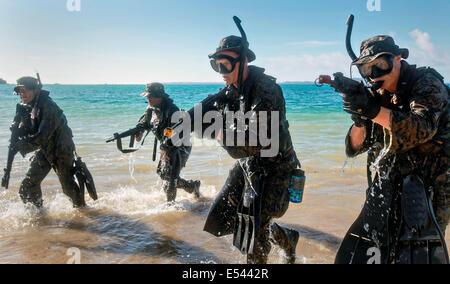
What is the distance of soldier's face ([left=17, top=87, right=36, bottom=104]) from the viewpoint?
5148 mm

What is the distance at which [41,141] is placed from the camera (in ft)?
17.2

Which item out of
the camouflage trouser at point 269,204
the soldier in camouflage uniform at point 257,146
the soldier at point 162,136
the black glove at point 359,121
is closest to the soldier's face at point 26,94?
the soldier at point 162,136

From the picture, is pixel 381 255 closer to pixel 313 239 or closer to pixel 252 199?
pixel 252 199

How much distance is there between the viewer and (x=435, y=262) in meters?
2.23

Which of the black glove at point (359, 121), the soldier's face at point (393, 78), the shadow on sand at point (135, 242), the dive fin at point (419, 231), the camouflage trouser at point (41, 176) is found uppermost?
the soldier's face at point (393, 78)

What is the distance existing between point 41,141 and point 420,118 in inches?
201

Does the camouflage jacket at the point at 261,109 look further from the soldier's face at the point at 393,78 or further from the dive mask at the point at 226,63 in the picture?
the soldier's face at the point at 393,78

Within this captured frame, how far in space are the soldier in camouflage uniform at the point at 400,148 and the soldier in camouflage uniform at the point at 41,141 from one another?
4.62m

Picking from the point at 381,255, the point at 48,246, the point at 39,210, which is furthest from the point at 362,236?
the point at 39,210

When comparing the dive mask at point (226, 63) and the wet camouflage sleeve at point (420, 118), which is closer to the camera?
the wet camouflage sleeve at point (420, 118)

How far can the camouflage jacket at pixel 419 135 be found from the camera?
82.3 inches

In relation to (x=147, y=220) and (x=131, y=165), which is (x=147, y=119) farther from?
(x=131, y=165)
